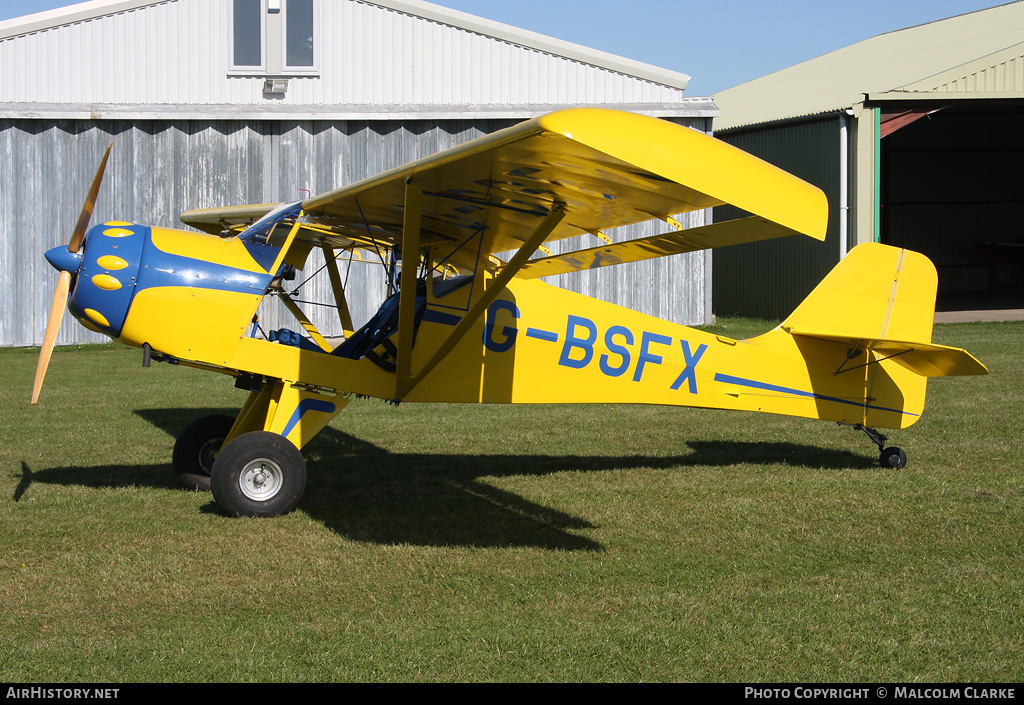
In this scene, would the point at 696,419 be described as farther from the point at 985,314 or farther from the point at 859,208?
the point at 985,314

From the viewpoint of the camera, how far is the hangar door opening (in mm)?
33125

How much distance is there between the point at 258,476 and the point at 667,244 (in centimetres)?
337

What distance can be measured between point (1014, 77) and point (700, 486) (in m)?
17.2

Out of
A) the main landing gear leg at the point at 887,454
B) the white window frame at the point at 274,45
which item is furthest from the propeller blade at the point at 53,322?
the white window frame at the point at 274,45

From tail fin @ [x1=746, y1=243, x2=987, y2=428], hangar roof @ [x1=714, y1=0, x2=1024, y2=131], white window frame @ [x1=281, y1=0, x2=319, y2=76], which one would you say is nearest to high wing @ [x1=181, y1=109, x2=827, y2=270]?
tail fin @ [x1=746, y1=243, x2=987, y2=428]

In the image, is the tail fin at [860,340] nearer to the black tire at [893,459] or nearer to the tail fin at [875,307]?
the tail fin at [875,307]

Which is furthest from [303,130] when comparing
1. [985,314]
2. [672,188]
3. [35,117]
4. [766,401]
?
[985,314]

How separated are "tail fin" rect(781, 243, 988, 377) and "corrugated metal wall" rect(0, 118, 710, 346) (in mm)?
9673

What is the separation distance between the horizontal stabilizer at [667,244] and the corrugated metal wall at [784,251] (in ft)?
45.5

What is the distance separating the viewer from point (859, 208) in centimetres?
1977

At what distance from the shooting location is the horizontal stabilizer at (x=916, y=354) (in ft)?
23.7

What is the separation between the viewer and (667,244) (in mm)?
6789

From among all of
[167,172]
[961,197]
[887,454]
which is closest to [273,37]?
[167,172]

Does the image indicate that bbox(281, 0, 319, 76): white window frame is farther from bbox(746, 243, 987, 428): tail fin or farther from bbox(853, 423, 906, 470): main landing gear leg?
bbox(853, 423, 906, 470): main landing gear leg
